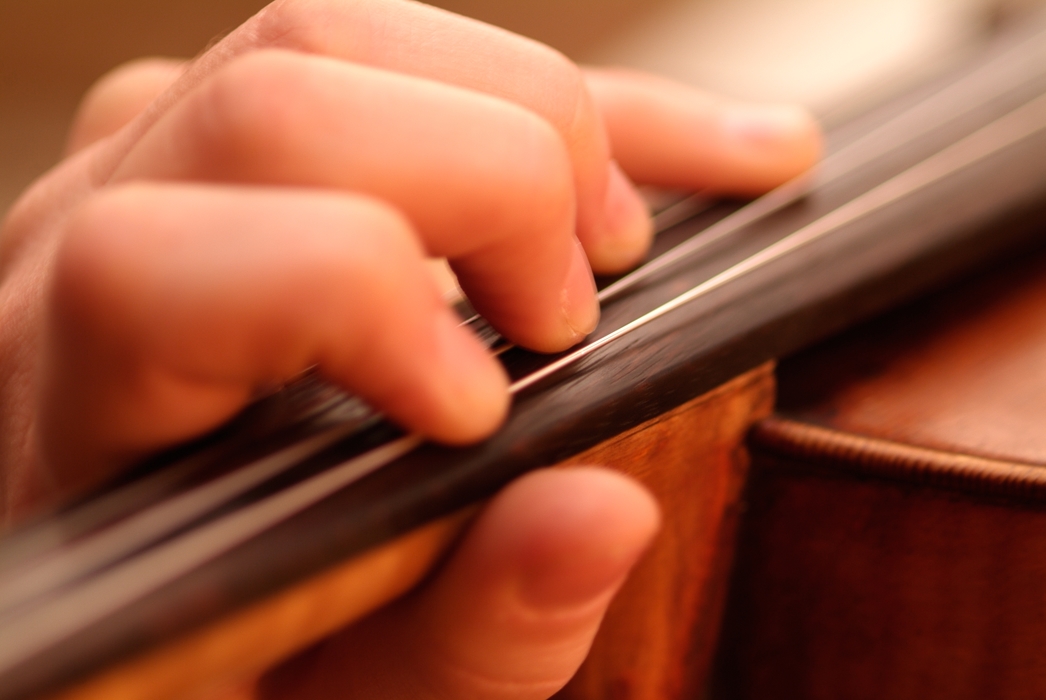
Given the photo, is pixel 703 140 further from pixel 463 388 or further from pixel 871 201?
pixel 463 388

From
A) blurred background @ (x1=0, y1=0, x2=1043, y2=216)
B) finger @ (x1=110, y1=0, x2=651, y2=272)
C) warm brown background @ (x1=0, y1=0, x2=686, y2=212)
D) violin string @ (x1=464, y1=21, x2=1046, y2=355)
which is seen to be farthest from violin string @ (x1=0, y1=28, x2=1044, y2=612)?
warm brown background @ (x1=0, y1=0, x2=686, y2=212)

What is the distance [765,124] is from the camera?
582mm

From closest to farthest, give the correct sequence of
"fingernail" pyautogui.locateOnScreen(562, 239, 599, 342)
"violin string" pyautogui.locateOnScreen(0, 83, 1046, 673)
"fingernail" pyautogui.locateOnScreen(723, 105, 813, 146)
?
"violin string" pyautogui.locateOnScreen(0, 83, 1046, 673)
"fingernail" pyautogui.locateOnScreen(562, 239, 599, 342)
"fingernail" pyautogui.locateOnScreen(723, 105, 813, 146)

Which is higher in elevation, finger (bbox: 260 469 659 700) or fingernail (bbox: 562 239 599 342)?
fingernail (bbox: 562 239 599 342)

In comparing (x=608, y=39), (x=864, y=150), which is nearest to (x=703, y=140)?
(x=864, y=150)

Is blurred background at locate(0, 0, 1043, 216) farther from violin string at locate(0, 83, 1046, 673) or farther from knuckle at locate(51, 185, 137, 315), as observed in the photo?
knuckle at locate(51, 185, 137, 315)

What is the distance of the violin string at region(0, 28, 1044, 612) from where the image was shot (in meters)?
0.27

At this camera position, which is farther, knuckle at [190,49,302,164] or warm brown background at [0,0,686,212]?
warm brown background at [0,0,686,212]

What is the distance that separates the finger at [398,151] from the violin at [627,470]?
0.23ft

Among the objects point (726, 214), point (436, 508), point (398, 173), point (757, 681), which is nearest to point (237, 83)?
point (398, 173)

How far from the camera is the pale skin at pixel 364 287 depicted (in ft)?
0.79

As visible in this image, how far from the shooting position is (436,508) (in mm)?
289

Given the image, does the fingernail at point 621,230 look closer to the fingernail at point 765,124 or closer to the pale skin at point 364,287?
the pale skin at point 364,287

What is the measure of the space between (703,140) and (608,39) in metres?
1.51
